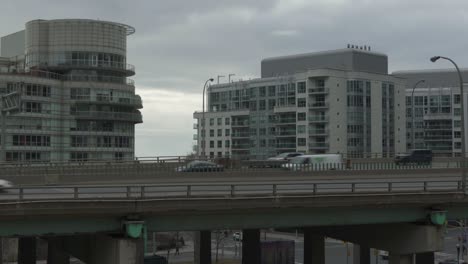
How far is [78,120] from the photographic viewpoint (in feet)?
350

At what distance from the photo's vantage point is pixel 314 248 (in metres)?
41.1

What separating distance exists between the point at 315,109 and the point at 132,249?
101964 mm

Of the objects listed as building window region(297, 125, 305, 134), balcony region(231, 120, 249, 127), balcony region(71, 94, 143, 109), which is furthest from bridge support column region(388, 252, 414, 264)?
balcony region(231, 120, 249, 127)

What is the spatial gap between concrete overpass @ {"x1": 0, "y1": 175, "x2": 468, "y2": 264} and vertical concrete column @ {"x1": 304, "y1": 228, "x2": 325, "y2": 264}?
4532mm

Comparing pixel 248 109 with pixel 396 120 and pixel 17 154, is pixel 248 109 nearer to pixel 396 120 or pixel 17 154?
pixel 396 120

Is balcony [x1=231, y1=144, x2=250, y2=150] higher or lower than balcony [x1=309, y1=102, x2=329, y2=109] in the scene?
lower

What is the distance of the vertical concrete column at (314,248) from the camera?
41000mm

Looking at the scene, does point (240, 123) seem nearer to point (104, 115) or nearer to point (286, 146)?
point (286, 146)

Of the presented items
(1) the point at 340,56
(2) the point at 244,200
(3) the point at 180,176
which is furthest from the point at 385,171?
(1) the point at 340,56

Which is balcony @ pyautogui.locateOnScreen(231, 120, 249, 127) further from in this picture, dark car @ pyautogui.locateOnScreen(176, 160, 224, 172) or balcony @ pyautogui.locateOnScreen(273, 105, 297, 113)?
dark car @ pyautogui.locateOnScreen(176, 160, 224, 172)

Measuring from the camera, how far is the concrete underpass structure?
81.4ft

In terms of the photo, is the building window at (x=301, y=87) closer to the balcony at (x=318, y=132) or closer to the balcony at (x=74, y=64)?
the balcony at (x=318, y=132)

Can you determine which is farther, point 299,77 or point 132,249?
point 299,77

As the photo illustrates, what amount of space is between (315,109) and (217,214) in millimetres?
99130
